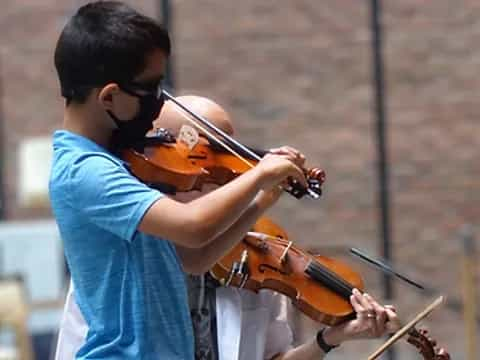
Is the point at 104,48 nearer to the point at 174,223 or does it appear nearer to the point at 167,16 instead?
the point at 174,223

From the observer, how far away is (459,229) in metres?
6.46

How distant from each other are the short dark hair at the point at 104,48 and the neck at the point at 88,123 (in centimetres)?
2

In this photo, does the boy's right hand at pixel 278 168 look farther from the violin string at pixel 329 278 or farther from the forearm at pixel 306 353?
the forearm at pixel 306 353

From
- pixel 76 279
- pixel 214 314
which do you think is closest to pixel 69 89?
pixel 76 279

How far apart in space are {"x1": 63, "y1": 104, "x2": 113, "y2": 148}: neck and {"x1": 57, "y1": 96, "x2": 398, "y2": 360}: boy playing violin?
0.24m

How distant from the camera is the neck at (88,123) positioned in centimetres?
196

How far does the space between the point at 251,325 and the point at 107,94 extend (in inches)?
24.3

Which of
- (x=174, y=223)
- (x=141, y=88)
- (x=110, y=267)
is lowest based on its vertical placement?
(x=110, y=267)

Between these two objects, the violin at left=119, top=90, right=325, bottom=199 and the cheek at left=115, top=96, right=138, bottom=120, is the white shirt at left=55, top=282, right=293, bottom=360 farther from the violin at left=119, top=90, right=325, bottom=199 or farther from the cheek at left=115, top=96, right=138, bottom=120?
the cheek at left=115, top=96, right=138, bottom=120

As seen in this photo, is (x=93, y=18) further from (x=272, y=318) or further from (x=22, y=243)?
(x=22, y=243)

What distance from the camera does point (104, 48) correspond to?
1.91m

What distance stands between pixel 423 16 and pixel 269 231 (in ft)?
14.0

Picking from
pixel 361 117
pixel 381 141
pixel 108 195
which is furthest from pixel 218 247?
pixel 361 117

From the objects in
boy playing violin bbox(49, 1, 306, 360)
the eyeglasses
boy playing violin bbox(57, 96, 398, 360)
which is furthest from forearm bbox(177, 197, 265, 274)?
the eyeglasses
